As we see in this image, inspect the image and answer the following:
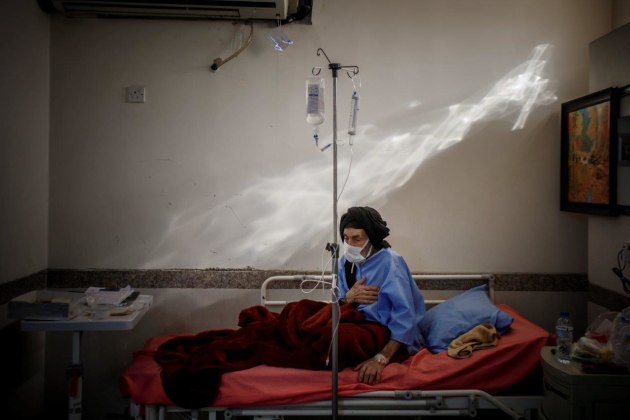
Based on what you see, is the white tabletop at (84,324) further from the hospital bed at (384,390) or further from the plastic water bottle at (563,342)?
the plastic water bottle at (563,342)

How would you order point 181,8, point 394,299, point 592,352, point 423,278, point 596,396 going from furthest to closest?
1. point 423,278
2. point 181,8
3. point 394,299
4. point 592,352
5. point 596,396

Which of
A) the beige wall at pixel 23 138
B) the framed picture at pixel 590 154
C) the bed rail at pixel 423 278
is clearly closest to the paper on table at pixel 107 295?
the beige wall at pixel 23 138

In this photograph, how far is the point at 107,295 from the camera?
2.58 metres

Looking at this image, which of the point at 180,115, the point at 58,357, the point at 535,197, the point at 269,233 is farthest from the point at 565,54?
the point at 58,357

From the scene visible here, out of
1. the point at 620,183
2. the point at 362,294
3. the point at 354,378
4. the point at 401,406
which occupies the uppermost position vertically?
the point at 620,183

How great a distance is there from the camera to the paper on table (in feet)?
8.21

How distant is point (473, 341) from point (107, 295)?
1.93 metres

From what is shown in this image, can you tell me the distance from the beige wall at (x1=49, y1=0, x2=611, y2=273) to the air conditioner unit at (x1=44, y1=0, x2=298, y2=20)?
0.36 feet

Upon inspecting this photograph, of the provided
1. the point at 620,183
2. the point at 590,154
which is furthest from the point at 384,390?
the point at 590,154

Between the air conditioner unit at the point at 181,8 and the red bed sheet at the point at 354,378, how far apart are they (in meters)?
2.02

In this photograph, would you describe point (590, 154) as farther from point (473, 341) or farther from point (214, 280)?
point (214, 280)

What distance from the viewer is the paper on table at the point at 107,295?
2502mm

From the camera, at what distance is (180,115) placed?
10.1ft

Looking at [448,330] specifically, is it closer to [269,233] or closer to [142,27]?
[269,233]
